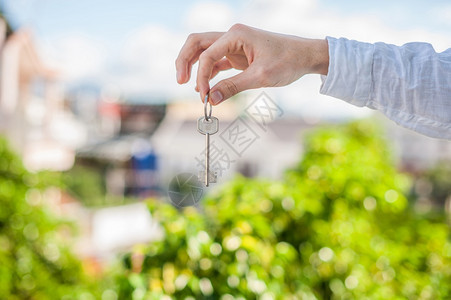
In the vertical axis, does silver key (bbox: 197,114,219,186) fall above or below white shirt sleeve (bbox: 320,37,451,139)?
below

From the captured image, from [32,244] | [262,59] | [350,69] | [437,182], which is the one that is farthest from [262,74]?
[437,182]

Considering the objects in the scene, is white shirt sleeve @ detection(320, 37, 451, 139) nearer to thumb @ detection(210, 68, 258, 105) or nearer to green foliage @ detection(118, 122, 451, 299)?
thumb @ detection(210, 68, 258, 105)

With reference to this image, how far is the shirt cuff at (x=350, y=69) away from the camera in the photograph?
2.17ft

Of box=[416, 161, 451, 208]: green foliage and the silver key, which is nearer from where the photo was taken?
the silver key

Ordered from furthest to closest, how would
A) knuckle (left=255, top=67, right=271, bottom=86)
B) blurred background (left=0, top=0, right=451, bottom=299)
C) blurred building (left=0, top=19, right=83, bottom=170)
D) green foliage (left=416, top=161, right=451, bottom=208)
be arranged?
green foliage (left=416, top=161, right=451, bottom=208), blurred building (left=0, top=19, right=83, bottom=170), blurred background (left=0, top=0, right=451, bottom=299), knuckle (left=255, top=67, right=271, bottom=86)

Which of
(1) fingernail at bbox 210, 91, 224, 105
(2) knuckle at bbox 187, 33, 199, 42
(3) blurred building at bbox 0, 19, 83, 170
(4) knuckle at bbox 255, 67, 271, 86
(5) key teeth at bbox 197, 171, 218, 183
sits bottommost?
(3) blurred building at bbox 0, 19, 83, 170

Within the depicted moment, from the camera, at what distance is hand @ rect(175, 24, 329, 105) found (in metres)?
0.65

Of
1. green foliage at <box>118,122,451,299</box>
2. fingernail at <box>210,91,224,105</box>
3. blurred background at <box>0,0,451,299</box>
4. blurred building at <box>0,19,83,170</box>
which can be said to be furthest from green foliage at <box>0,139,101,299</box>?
blurred building at <box>0,19,83,170</box>

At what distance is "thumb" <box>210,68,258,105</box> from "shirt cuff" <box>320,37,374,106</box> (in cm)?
11

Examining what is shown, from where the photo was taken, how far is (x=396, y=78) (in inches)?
26.1

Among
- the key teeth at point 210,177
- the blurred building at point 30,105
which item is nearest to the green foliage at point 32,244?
the key teeth at point 210,177

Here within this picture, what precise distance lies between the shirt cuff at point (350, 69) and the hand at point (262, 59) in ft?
0.05

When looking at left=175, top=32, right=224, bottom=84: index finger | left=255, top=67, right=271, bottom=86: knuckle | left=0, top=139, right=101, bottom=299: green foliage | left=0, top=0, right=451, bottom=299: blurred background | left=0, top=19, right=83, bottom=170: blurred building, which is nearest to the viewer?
left=255, top=67, right=271, bottom=86: knuckle

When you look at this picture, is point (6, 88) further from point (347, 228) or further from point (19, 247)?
point (347, 228)
